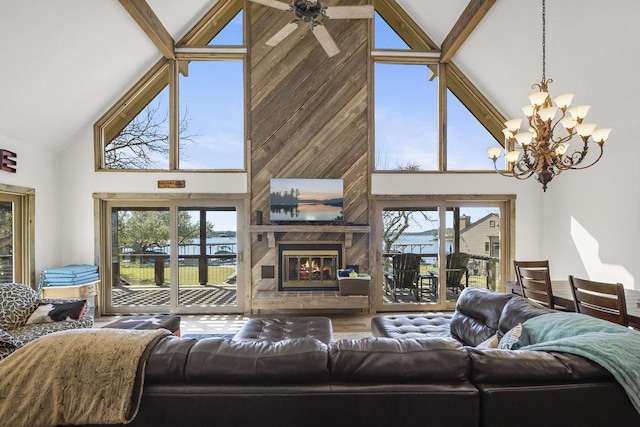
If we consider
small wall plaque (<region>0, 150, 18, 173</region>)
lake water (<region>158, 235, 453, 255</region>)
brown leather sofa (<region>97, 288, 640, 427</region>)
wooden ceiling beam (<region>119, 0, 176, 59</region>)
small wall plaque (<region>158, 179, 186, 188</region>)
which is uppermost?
wooden ceiling beam (<region>119, 0, 176, 59</region>)

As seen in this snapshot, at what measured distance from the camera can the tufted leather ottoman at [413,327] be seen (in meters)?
2.80

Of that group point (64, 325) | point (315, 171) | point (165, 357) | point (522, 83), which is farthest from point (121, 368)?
point (522, 83)

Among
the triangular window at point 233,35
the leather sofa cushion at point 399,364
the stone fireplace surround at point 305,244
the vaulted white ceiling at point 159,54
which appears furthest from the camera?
the triangular window at point 233,35

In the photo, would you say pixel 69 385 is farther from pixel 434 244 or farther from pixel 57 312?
pixel 434 244

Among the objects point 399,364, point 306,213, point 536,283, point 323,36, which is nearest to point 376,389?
point 399,364

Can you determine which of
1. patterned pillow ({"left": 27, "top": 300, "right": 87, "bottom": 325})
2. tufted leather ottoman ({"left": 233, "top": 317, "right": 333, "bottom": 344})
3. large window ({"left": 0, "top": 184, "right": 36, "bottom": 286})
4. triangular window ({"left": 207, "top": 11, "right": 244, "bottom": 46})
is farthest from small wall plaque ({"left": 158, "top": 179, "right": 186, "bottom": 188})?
tufted leather ottoman ({"left": 233, "top": 317, "right": 333, "bottom": 344})

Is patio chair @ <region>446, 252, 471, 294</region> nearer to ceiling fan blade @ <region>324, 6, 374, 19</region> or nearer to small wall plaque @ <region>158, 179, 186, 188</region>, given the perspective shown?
ceiling fan blade @ <region>324, 6, 374, 19</region>

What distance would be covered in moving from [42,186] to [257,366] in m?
4.96

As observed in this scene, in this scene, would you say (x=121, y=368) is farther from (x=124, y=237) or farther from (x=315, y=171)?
(x=124, y=237)

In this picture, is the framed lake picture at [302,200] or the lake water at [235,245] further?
the lake water at [235,245]

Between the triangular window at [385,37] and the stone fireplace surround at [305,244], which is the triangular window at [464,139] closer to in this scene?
the triangular window at [385,37]

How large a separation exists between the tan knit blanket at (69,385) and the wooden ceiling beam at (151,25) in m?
3.95

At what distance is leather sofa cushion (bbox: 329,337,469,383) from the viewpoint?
138 cm

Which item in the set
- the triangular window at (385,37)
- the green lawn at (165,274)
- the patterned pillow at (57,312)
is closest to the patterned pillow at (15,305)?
the patterned pillow at (57,312)
